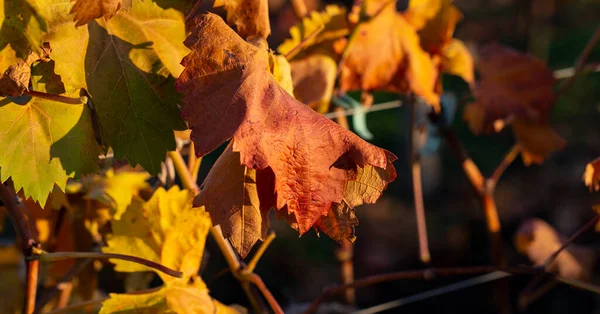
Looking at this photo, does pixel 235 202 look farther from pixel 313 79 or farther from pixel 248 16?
pixel 313 79

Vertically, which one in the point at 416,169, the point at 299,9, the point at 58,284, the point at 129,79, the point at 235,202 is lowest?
the point at 58,284

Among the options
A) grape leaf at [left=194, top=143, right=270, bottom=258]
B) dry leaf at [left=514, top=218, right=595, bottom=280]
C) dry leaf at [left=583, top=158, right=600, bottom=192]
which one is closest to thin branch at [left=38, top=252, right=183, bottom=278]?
grape leaf at [left=194, top=143, right=270, bottom=258]

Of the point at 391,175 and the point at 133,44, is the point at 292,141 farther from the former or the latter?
the point at 133,44

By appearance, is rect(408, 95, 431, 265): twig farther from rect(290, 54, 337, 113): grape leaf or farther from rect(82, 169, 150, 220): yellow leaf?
rect(82, 169, 150, 220): yellow leaf

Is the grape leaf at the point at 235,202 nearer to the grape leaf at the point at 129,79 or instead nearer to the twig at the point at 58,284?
the grape leaf at the point at 129,79

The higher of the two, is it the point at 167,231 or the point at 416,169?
the point at 416,169

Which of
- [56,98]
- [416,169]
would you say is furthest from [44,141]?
[416,169]

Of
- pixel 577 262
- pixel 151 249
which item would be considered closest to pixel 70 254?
pixel 151 249
